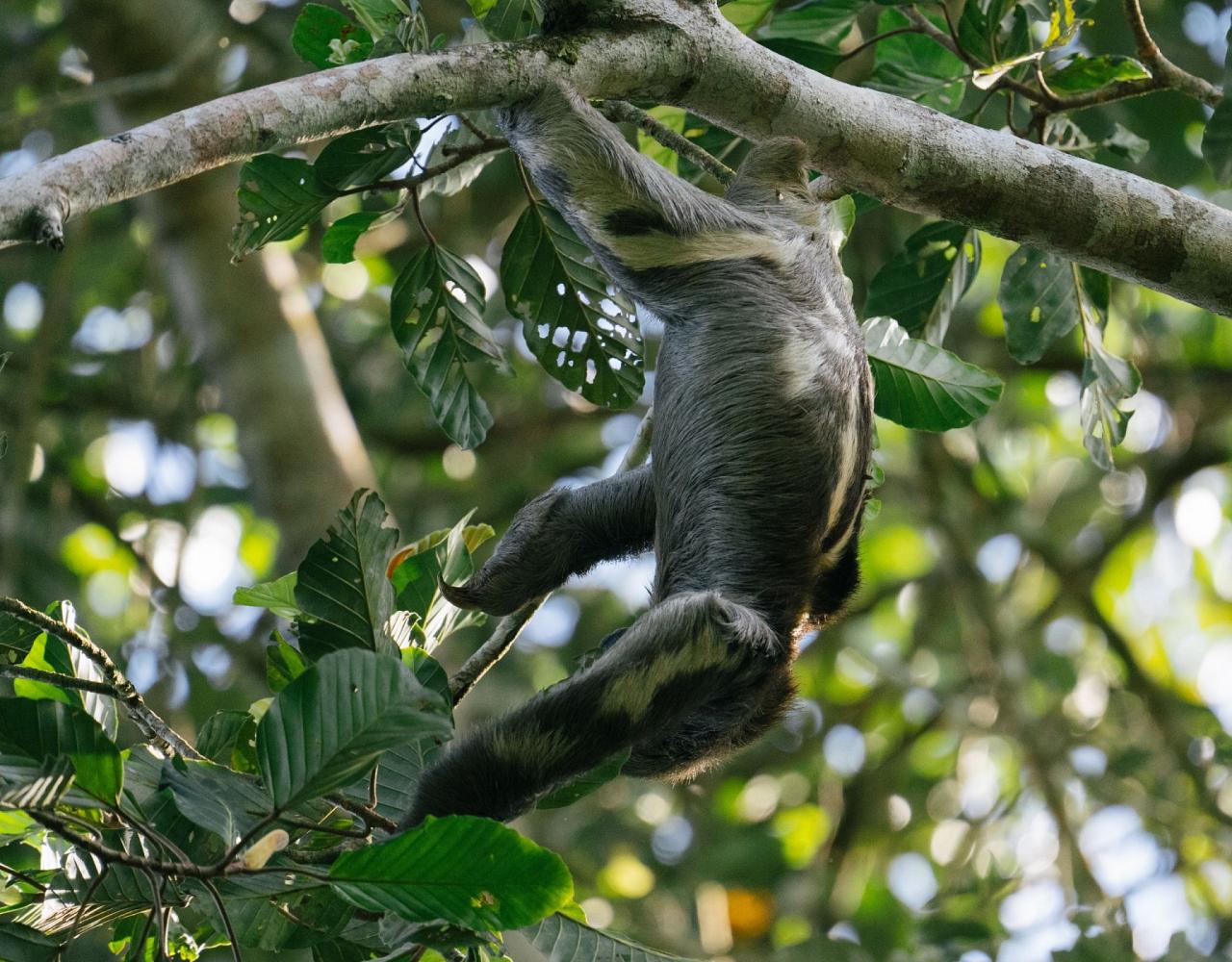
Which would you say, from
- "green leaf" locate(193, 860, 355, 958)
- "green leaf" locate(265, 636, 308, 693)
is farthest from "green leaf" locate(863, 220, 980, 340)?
"green leaf" locate(193, 860, 355, 958)

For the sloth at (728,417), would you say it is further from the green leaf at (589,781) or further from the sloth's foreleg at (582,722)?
the green leaf at (589,781)

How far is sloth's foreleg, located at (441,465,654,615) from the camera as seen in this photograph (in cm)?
351

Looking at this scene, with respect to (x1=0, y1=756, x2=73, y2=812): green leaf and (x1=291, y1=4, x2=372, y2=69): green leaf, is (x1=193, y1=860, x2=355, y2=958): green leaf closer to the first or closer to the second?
(x1=0, y1=756, x2=73, y2=812): green leaf

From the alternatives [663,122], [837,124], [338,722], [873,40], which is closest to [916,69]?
[873,40]

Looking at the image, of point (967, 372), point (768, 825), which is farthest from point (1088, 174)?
point (768, 825)

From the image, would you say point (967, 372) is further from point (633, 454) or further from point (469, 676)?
point (469, 676)

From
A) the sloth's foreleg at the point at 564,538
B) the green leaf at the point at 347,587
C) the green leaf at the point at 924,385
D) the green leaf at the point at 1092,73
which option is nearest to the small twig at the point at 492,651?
the sloth's foreleg at the point at 564,538

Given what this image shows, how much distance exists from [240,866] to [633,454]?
75.4 inches

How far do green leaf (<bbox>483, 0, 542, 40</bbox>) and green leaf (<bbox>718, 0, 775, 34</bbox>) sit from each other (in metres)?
1.10

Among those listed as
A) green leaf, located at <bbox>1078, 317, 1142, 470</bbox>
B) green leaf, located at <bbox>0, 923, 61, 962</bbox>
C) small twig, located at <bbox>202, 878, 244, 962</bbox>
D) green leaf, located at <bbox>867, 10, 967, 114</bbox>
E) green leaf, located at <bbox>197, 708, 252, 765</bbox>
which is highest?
small twig, located at <bbox>202, 878, 244, 962</bbox>

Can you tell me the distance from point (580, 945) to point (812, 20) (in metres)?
3.00

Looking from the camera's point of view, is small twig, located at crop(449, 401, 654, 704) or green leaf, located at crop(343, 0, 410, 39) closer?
small twig, located at crop(449, 401, 654, 704)

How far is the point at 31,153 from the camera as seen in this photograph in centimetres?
779

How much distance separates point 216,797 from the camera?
2.30m
